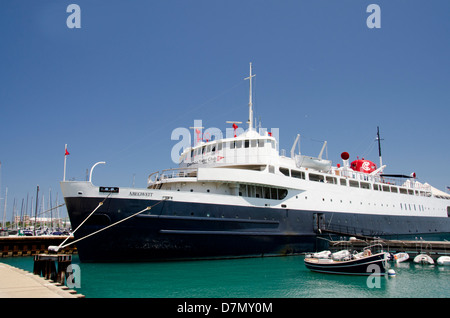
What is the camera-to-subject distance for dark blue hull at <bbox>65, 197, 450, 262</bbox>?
1570 cm

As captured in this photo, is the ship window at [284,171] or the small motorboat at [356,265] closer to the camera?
the small motorboat at [356,265]

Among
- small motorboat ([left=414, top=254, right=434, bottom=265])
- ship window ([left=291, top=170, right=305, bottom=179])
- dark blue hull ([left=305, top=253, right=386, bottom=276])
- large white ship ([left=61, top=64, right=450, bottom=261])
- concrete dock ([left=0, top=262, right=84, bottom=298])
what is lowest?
small motorboat ([left=414, top=254, right=434, bottom=265])

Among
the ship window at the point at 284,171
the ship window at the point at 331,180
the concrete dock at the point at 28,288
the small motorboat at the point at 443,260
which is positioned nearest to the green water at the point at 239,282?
the concrete dock at the point at 28,288

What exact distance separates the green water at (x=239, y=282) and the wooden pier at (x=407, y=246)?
3933 mm

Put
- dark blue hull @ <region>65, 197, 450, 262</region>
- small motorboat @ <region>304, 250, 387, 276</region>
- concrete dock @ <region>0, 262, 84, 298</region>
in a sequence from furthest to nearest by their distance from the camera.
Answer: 1. dark blue hull @ <region>65, 197, 450, 262</region>
2. small motorboat @ <region>304, 250, 387, 276</region>
3. concrete dock @ <region>0, 262, 84, 298</region>

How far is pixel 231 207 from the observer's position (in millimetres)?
18000

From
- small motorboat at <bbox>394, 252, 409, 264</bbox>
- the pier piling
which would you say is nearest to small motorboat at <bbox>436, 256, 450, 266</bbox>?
small motorboat at <bbox>394, 252, 409, 264</bbox>

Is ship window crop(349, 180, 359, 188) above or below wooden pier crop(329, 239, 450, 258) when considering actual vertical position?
above

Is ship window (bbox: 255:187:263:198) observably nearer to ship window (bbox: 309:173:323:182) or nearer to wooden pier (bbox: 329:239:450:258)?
ship window (bbox: 309:173:323:182)

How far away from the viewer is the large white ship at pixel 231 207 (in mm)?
15742

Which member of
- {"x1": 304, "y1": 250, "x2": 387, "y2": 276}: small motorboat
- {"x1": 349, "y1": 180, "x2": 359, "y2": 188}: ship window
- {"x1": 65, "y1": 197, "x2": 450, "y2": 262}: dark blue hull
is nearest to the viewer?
{"x1": 304, "y1": 250, "x2": 387, "y2": 276}: small motorboat

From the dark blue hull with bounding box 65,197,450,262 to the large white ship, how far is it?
5cm

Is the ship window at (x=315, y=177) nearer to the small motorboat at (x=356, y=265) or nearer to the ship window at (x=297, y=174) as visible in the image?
the ship window at (x=297, y=174)

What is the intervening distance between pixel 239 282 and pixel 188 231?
433cm
